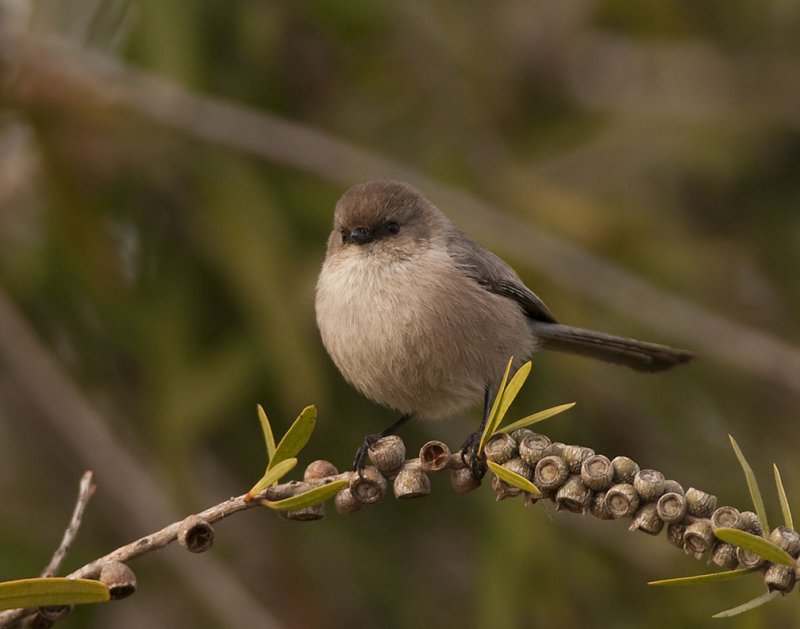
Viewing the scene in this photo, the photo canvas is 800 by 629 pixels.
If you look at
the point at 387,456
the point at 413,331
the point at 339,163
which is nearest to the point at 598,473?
the point at 387,456

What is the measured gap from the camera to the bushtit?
274 centimetres

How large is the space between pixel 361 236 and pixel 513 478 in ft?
5.63

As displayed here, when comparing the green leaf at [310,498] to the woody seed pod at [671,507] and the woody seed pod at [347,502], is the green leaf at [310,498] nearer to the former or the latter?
the woody seed pod at [347,502]

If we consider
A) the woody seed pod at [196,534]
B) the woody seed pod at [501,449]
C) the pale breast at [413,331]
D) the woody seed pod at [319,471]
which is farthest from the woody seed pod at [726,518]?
the pale breast at [413,331]

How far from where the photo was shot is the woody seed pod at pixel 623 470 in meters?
1.47

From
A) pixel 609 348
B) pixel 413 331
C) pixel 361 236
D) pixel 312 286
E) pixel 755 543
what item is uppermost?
pixel 755 543

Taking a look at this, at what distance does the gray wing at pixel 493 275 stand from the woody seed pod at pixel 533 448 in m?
1.56

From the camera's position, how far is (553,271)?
12.1 feet

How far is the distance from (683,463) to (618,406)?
1.12ft

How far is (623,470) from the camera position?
1475mm

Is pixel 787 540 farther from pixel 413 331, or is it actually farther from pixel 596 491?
pixel 413 331

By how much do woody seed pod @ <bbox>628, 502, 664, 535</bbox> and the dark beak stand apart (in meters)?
1.76

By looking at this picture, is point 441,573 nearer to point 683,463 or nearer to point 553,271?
point 683,463

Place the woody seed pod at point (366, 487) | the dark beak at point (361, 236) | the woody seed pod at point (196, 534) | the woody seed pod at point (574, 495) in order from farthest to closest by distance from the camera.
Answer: the dark beak at point (361, 236), the woody seed pod at point (366, 487), the woody seed pod at point (574, 495), the woody seed pod at point (196, 534)
